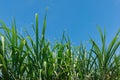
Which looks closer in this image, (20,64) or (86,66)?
(20,64)

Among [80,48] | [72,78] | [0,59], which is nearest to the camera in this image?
[0,59]

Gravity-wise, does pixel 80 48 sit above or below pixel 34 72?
above

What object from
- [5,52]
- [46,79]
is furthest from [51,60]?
[5,52]

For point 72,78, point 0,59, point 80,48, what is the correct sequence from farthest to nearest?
1. point 80,48
2. point 72,78
3. point 0,59

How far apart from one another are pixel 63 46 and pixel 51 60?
22cm

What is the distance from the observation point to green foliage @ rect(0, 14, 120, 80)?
3.12m

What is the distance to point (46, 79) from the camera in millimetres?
3236

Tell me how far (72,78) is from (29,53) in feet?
1.28

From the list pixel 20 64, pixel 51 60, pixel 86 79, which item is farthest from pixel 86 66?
pixel 20 64

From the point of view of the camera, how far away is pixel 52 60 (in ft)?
10.5

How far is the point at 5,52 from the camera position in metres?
3.14

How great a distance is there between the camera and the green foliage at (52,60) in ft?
10.2

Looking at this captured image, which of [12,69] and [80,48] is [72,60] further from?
[12,69]

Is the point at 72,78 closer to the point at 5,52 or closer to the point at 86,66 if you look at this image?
the point at 86,66
